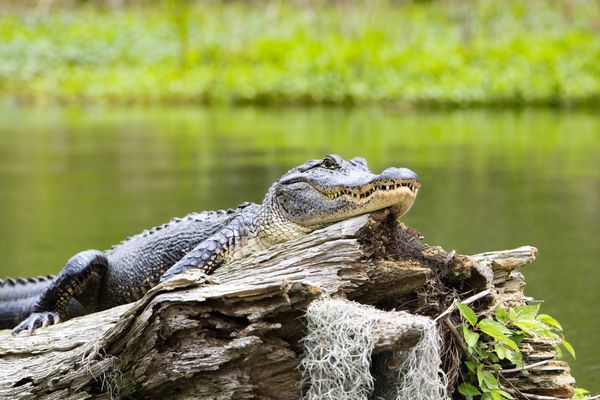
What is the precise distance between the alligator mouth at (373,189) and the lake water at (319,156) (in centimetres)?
230

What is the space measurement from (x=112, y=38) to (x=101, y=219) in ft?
86.1

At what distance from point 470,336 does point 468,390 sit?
0.25 metres

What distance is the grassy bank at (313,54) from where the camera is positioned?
2758 cm

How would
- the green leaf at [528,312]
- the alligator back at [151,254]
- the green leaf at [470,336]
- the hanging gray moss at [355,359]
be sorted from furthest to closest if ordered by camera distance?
the alligator back at [151,254]
the green leaf at [528,312]
the green leaf at [470,336]
the hanging gray moss at [355,359]

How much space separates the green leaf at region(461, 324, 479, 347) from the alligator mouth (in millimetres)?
664

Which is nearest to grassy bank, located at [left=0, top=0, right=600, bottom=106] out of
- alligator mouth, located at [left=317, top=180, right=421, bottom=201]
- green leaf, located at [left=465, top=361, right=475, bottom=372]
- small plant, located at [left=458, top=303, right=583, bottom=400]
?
alligator mouth, located at [left=317, top=180, right=421, bottom=201]

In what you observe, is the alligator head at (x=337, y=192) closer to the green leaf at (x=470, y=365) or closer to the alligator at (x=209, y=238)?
the alligator at (x=209, y=238)

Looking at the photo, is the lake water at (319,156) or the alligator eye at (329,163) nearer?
the alligator eye at (329,163)

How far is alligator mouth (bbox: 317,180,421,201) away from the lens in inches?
174

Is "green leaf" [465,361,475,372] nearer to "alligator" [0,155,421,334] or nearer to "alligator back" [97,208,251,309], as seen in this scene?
"alligator" [0,155,421,334]

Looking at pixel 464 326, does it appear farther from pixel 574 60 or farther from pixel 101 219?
pixel 574 60

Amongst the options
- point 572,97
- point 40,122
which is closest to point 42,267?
point 40,122

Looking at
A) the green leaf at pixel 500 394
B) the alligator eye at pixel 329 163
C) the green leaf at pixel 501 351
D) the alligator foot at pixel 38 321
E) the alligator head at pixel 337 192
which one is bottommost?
the green leaf at pixel 500 394

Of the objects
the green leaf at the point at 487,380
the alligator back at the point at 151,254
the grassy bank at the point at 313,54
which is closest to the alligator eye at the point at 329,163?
the alligator back at the point at 151,254
